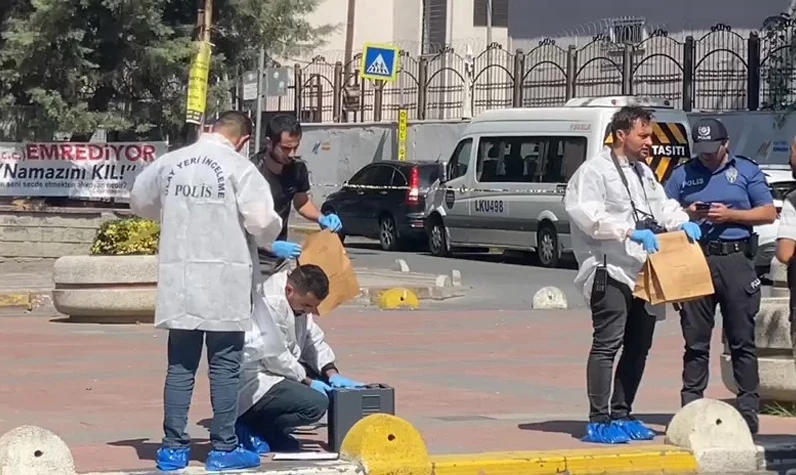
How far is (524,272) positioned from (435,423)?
565 inches

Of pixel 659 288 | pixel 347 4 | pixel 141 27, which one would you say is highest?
pixel 347 4

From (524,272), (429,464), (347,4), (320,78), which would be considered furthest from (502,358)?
(347,4)

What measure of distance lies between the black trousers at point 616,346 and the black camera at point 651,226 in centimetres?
35

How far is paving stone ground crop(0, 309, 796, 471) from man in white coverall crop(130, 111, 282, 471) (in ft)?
1.98

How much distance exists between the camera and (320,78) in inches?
1467

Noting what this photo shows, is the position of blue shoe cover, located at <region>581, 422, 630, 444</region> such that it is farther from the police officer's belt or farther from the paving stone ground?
the police officer's belt

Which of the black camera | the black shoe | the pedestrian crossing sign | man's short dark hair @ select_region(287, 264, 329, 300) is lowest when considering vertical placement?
the black shoe

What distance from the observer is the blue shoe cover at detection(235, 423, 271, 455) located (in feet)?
27.6

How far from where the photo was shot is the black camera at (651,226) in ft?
29.5

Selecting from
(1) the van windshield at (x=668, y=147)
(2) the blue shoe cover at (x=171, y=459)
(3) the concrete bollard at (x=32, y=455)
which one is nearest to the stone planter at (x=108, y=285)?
(2) the blue shoe cover at (x=171, y=459)

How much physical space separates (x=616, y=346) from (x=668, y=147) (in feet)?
51.0

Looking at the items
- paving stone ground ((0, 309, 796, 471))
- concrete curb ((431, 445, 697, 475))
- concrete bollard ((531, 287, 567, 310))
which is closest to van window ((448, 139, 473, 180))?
concrete bollard ((531, 287, 567, 310))

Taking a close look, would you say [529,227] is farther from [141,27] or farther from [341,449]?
[341,449]

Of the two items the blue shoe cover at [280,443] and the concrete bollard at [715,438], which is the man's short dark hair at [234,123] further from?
the concrete bollard at [715,438]
